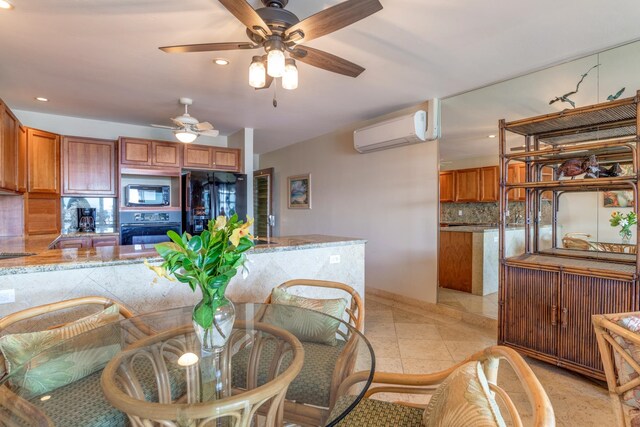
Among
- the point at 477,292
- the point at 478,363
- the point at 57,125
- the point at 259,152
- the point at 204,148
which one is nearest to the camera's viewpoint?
the point at 478,363

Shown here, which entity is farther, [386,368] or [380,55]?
[380,55]

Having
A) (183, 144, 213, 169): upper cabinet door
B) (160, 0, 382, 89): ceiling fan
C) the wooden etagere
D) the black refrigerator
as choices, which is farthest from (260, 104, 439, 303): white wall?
(160, 0, 382, 89): ceiling fan

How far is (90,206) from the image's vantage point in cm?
459

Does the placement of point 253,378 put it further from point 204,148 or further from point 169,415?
point 204,148

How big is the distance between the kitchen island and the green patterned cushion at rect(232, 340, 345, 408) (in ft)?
1.51

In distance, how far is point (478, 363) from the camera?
991mm

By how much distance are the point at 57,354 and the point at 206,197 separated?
135 inches

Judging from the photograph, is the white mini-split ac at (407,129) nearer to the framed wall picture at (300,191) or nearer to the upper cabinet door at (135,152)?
the framed wall picture at (300,191)

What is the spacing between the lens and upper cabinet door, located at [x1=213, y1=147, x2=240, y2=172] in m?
4.79

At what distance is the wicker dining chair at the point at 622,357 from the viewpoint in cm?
118

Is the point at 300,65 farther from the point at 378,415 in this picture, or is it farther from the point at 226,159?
the point at 378,415

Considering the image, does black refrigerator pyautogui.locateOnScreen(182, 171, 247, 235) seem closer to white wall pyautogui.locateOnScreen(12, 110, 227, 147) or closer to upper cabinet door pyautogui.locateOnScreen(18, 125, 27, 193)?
white wall pyautogui.locateOnScreen(12, 110, 227, 147)

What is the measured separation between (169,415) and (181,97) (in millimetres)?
3515

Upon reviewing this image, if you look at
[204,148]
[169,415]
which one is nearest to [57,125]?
[204,148]
